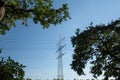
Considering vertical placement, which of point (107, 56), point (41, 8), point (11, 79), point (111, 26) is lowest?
point (11, 79)

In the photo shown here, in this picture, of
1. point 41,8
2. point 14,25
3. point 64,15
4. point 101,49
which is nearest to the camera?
point 41,8

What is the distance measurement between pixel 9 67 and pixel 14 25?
955 centimetres

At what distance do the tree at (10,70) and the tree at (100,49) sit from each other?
38181 mm

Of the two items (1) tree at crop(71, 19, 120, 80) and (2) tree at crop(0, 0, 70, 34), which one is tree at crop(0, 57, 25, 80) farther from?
(1) tree at crop(71, 19, 120, 80)

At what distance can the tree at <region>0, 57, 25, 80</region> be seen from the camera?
9789 mm

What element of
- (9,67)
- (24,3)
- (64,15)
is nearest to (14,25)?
(24,3)

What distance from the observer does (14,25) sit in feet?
63.8

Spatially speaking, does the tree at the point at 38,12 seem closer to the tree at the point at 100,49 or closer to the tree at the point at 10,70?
the tree at the point at 10,70

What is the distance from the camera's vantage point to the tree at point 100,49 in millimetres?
47906

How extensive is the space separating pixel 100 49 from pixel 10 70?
127ft

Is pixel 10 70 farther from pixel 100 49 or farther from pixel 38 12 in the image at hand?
pixel 100 49

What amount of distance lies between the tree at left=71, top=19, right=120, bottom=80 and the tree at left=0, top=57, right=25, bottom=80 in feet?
125

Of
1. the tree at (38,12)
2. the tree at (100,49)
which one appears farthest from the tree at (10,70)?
the tree at (100,49)

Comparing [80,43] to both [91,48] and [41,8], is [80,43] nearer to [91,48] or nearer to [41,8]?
[91,48]
